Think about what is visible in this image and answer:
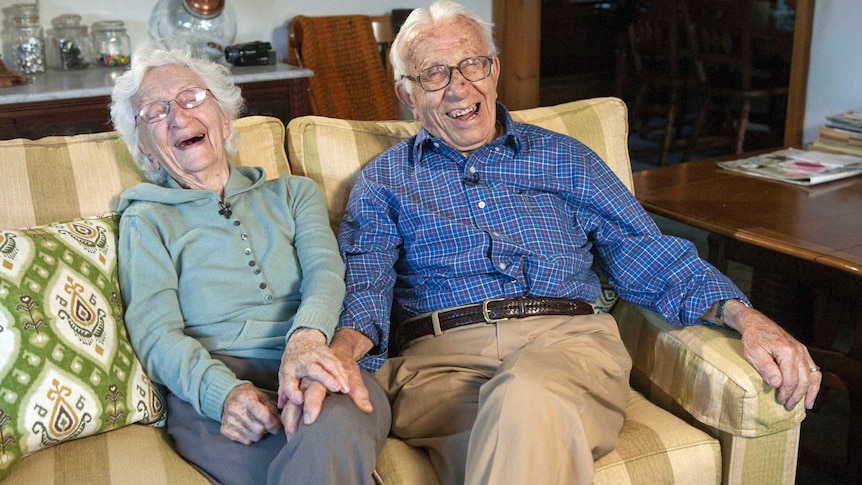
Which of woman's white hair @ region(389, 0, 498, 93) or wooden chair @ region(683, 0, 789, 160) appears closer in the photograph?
woman's white hair @ region(389, 0, 498, 93)

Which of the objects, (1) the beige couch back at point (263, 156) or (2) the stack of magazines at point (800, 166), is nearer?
(1) the beige couch back at point (263, 156)

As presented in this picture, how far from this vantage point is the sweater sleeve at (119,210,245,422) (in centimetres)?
148

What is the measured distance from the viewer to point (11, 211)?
5.42 ft

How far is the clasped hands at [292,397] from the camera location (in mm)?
1403

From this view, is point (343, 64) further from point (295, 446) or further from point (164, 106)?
point (295, 446)

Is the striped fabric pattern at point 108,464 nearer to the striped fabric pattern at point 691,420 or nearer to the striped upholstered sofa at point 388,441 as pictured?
the striped upholstered sofa at point 388,441

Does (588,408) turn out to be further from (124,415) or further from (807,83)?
(807,83)

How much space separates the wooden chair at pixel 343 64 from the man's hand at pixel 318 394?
2.02m

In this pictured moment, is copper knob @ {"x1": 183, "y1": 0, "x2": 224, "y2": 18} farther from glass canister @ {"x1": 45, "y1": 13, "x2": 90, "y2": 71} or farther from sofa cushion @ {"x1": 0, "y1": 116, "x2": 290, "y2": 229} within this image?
sofa cushion @ {"x1": 0, "y1": 116, "x2": 290, "y2": 229}

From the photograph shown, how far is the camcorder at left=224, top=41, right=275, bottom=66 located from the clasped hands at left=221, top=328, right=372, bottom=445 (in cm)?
198

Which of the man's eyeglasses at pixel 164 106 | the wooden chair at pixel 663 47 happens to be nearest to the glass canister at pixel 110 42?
the man's eyeglasses at pixel 164 106

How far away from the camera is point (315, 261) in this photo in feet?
5.52

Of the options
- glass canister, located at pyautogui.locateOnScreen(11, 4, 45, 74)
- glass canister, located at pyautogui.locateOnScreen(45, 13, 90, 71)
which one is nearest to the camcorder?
glass canister, located at pyautogui.locateOnScreen(45, 13, 90, 71)

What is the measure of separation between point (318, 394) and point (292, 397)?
4 centimetres
